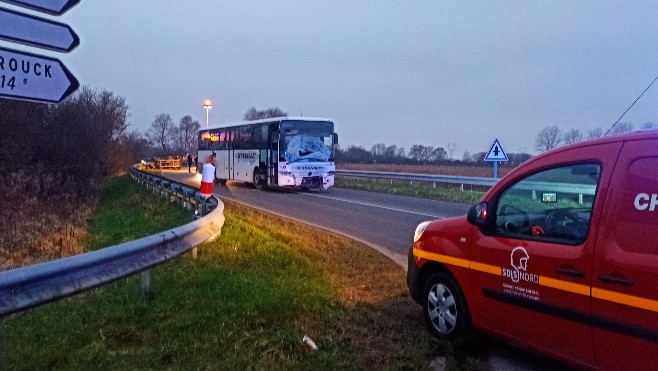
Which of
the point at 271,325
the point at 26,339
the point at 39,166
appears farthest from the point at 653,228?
the point at 39,166

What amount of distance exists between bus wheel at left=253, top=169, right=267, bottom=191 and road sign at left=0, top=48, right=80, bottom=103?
916 inches

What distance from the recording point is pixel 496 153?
823 inches

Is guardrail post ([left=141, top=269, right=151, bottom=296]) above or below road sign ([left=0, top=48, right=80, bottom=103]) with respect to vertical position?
below

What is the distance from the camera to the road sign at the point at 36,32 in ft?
13.1

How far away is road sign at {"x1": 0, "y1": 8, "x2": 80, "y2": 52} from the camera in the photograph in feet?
13.1

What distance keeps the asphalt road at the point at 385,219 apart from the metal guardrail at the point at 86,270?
308cm

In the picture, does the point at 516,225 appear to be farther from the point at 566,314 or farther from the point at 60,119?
the point at 60,119

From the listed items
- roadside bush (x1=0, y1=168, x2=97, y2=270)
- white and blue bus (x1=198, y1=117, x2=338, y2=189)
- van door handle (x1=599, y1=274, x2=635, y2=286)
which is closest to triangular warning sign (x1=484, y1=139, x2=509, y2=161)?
white and blue bus (x1=198, y1=117, x2=338, y2=189)

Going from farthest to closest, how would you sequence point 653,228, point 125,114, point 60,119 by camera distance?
point 125,114 < point 60,119 < point 653,228

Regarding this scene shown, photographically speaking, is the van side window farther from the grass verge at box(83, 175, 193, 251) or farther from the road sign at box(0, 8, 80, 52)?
the grass verge at box(83, 175, 193, 251)

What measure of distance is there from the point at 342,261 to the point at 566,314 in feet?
17.4

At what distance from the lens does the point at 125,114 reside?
55375 millimetres

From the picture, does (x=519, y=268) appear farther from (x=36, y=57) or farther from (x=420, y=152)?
(x=420, y=152)

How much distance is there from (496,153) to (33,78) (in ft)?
61.2
